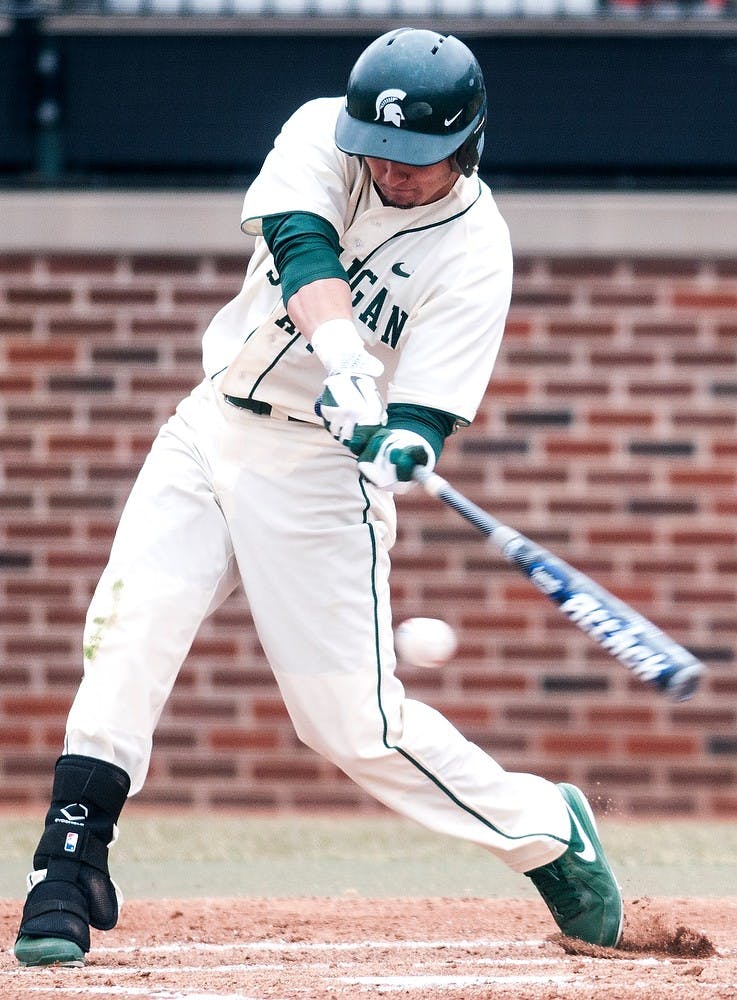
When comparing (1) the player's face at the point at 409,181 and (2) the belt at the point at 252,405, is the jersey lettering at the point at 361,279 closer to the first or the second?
(1) the player's face at the point at 409,181

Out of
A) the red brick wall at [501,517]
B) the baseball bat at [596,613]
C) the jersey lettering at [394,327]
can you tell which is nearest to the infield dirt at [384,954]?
the baseball bat at [596,613]

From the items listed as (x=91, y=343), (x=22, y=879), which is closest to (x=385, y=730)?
(x=22, y=879)

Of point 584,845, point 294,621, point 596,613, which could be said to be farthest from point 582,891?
point 294,621

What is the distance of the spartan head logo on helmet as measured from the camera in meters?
3.45

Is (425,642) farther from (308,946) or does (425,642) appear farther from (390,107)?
(390,107)

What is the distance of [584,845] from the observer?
12.5 ft

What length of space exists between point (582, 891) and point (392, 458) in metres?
1.18

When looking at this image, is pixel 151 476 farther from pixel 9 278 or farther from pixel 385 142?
pixel 9 278

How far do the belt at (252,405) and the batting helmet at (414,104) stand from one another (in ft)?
2.01

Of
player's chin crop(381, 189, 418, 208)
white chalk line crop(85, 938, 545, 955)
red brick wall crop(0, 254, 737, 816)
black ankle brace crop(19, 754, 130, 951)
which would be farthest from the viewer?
red brick wall crop(0, 254, 737, 816)

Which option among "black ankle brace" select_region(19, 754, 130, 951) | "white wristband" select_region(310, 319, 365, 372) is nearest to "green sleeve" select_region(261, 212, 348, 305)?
"white wristband" select_region(310, 319, 365, 372)

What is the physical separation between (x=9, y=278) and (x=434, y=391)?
125 inches

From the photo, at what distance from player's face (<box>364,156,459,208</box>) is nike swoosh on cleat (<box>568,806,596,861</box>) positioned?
1493 millimetres

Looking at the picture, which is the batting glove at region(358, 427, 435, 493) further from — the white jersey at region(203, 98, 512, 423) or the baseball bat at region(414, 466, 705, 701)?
the white jersey at region(203, 98, 512, 423)
